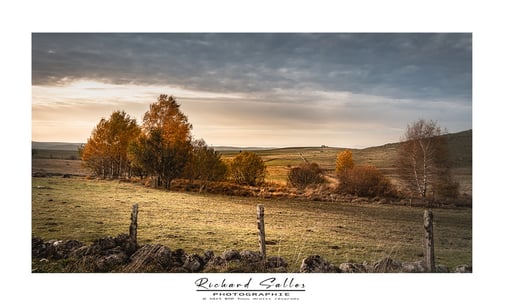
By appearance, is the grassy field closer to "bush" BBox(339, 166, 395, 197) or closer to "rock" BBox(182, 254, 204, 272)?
"rock" BBox(182, 254, 204, 272)

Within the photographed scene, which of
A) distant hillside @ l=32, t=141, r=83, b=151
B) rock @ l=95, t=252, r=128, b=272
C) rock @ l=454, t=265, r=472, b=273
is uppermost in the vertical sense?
distant hillside @ l=32, t=141, r=83, b=151

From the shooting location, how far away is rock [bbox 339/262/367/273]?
7.53m

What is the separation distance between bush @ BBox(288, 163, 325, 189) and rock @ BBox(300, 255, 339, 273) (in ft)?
5.73

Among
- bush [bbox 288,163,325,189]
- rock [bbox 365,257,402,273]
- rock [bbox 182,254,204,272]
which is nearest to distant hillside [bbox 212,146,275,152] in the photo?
bush [bbox 288,163,325,189]

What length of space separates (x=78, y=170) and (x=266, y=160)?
13.8 feet

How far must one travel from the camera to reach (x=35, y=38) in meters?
8.06

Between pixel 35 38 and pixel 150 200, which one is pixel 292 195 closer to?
pixel 150 200

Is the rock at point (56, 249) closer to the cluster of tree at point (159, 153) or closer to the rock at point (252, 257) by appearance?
the cluster of tree at point (159, 153)

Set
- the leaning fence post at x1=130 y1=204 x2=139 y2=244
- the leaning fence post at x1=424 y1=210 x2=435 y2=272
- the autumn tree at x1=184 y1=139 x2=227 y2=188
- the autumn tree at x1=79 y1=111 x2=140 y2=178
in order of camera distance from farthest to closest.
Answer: the autumn tree at x1=184 y1=139 x2=227 y2=188, the autumn tree at x1=79 y1=111 x2=140 y2=178, the leaning fence post at x1=130 y1=204 x2=139 y2=244, the leaning fence post at x1=424 y1=210 x2=435 y2=272

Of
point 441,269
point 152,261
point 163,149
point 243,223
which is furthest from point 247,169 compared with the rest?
point 441,269

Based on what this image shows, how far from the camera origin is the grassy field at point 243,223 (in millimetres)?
7836

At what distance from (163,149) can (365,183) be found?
443 cm

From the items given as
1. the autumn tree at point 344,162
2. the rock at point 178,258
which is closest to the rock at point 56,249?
the rock at point 178,258
